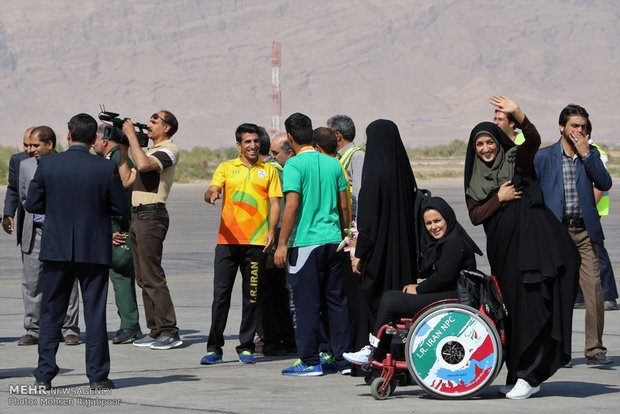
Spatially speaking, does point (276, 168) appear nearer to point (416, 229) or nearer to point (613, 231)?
point (416, 229)

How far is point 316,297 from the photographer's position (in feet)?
30.8

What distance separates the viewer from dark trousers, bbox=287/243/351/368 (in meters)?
9.36

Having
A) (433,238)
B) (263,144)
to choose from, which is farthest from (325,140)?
(433,238)

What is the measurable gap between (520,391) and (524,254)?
36.6 inches

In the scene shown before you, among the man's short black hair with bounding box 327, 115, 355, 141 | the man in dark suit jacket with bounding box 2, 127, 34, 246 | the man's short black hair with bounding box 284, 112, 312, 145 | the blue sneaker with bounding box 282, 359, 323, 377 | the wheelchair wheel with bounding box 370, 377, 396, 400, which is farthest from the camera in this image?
the man in dark suit jacket with bounding box 2, 127, 34, 246

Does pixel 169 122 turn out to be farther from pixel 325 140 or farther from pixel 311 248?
pixel 311 248

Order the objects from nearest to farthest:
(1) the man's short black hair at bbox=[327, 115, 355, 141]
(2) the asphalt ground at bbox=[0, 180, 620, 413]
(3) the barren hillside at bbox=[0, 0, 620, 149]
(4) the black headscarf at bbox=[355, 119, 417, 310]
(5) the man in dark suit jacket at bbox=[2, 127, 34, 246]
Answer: (2) the asphalt ground at bbox=[0, 180, 620, 413]
(4) the black headscarf at bbox=[355, 119, 417, 310]
(1) the man's short black hair at bbox=[327, 115, 355, 141]
(5) the man in dark suit jacket at bbox=[2, 127, 34, 246]
(3) the barren hillside at bbox=[0, 0, 620, 149]

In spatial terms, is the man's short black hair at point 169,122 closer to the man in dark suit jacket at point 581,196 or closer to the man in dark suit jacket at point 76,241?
the man in dark suit jacket at point 76,241

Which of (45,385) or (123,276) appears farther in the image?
(123,276)

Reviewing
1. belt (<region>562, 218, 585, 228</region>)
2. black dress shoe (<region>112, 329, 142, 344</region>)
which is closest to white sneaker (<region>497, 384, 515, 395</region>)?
belt (<region>562, 218, 585, 228</region>)

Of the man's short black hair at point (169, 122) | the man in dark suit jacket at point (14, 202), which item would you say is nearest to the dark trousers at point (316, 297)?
the man's short black hair at point (169, 122)

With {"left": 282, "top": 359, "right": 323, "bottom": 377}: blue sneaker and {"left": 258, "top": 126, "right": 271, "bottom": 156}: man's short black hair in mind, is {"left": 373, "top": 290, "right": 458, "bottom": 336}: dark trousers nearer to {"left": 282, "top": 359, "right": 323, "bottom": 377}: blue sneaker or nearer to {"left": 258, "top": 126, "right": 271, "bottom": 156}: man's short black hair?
{"left": 282, "top": 359, "right": 323, "bottom": 377}: blue sneaker

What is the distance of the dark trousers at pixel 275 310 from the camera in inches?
422

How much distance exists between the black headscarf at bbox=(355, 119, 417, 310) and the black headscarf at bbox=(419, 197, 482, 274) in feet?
0.43
